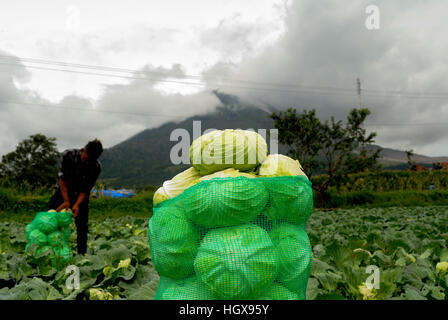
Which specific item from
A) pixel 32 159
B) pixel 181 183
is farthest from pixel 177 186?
pixel 32 159

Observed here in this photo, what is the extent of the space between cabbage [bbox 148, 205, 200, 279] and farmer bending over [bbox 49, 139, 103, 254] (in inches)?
114

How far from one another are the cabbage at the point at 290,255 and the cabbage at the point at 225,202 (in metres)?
0.20

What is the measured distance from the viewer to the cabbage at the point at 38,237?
404 centimetres

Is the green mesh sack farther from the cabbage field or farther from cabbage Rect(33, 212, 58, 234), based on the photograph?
cabbage Rect(33, 212, 58, 234)

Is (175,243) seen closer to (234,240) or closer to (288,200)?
(234,240)

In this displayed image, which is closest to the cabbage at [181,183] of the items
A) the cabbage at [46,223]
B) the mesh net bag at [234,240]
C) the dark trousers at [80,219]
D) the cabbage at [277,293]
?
the mesh net bag at [234,240]

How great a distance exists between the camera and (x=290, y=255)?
5.72ft

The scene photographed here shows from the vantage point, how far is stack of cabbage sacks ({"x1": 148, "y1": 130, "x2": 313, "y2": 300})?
1.59 m

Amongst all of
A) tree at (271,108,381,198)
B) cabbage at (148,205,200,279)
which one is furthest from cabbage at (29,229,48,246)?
tree at (271,108,381,198)

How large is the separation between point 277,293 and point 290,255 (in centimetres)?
21

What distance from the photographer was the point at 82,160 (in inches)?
173

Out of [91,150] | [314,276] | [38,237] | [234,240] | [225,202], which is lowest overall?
[314,276]
